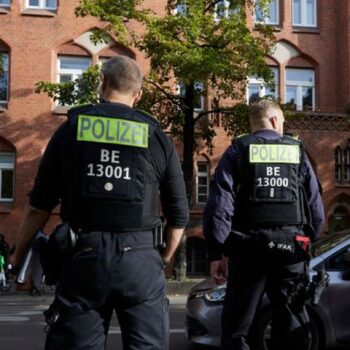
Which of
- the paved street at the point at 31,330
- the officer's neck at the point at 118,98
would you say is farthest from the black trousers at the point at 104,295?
the paved street at the point at 31,330

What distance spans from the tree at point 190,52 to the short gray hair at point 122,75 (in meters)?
14.0

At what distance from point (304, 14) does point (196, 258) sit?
10.9 metres

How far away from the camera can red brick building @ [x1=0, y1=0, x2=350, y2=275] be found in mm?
23766

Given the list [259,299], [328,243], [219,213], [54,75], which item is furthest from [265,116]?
[54,75]

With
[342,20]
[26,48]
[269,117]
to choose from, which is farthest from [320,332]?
[342,20]

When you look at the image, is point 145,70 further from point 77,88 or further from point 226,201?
point 226,201

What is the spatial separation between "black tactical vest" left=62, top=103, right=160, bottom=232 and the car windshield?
14.5ft

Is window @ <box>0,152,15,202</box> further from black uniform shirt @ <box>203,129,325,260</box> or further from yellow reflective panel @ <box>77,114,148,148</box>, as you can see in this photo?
yellow reflective panel @ <box>77,114,148,148</box>

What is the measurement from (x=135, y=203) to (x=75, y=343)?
72cm

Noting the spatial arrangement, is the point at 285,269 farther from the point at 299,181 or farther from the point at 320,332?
the point at 320,332

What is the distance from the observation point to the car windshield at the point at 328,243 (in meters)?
7.30

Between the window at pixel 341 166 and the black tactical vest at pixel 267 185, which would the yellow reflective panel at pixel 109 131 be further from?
the window at pixel 341 166

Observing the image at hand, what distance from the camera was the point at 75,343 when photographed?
3.03m

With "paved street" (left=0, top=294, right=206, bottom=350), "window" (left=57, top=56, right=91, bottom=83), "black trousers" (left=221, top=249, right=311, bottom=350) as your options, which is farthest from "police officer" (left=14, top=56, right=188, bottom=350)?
"window" (left=57, top=56, right=91, bottom=83)
